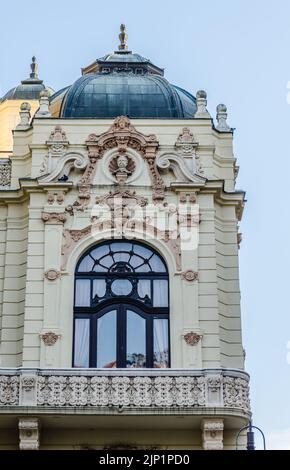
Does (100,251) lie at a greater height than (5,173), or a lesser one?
lesser

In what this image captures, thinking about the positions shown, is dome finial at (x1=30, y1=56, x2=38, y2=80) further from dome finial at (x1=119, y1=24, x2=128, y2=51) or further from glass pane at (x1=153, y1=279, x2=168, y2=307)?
glass pane at (x1=153, y1=279, x2=168, y2=307)

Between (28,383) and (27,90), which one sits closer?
(28,383)

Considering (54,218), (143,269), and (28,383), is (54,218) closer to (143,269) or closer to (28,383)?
(143,269)

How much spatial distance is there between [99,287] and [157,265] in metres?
1.75

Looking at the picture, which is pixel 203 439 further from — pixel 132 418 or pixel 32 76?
pixel 32 76

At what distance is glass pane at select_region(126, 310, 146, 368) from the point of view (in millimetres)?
26250

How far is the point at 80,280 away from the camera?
1069 inches

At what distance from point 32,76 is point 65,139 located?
1026 centimetres

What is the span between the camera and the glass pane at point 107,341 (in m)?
26.2

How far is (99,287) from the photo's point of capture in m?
27.0

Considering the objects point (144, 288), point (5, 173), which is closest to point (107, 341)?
point (144, 288)

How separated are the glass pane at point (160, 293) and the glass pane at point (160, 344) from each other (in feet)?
1.62

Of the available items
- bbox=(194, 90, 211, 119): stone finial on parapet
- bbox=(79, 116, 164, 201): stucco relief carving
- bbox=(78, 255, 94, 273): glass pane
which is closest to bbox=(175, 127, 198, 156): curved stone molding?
bbox=(79, 116, 164, 201): stucco relief carving
